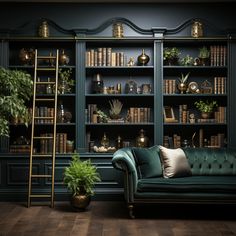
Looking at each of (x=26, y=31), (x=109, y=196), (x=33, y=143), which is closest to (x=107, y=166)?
(x=109, y=196)

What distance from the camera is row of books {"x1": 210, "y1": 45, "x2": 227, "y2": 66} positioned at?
25.5ft

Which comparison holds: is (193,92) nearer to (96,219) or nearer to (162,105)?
(162,105)

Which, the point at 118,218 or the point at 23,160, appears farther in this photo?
the point at 23,160

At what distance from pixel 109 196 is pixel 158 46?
2334 millimetres

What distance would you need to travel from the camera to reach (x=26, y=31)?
7898 millimetres

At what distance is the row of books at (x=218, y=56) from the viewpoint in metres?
7.76

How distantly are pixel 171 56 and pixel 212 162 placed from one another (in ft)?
5.68

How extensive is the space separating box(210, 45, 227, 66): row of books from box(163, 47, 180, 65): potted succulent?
52cm

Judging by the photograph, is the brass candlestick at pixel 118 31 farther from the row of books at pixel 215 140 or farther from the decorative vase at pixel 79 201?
the decorative vase at pixel 79 201

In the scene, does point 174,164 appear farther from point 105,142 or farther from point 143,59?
point 143,59

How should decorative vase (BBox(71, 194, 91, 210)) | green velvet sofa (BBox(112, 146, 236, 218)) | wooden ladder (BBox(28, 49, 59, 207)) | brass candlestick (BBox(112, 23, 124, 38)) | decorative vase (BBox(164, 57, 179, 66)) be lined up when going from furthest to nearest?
decorative vase (BBox(164, 57, 179, 66)) < brass candlestick (BBox(112, 23, 124, 38)) < wooden ladder (BBox(28, 49, 59, 207)) < decorative vase (BBox(71, 194, 91, 210)) < green velvet sofa (BBox(112, 146, 236, 218))

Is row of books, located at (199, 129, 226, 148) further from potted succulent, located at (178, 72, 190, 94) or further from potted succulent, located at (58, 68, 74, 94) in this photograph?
potted succulent, located at (58, 68, 74, 94)

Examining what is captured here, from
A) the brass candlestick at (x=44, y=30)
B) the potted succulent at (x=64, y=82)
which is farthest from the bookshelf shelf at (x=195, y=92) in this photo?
the brass candlestick at (x=44, y=30)

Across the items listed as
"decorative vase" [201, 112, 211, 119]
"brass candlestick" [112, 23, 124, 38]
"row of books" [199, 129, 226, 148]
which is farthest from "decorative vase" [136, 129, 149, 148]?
"brass candlestick" [112, 23, 124, 38]
